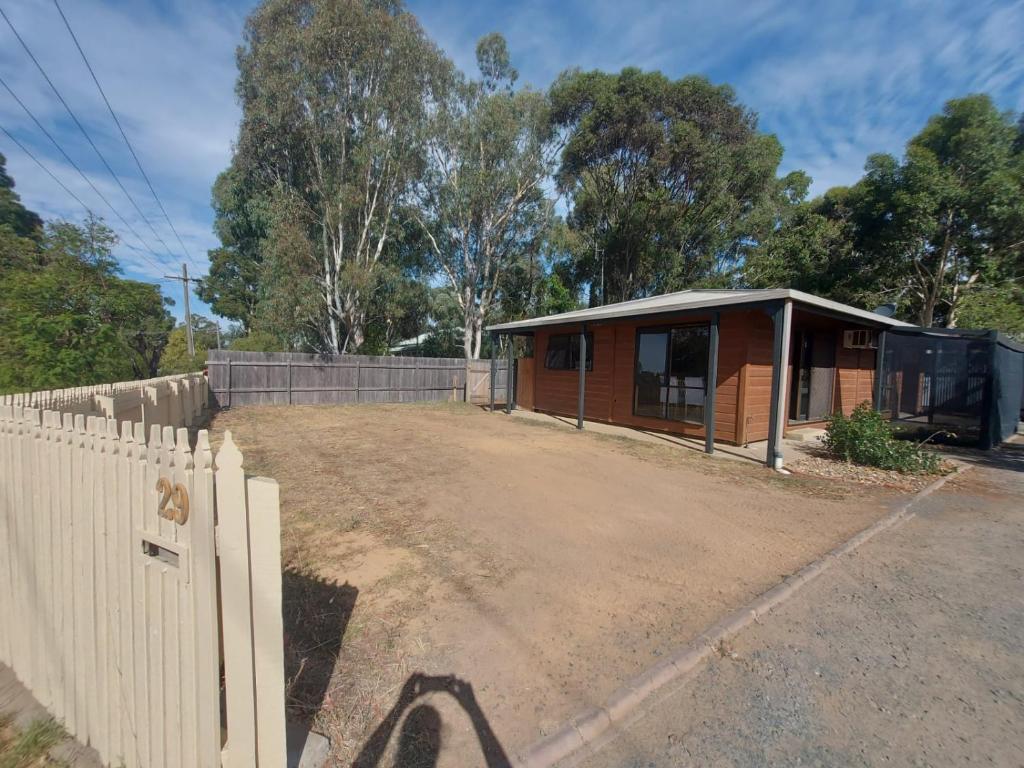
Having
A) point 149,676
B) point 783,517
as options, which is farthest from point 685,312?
point 149,676

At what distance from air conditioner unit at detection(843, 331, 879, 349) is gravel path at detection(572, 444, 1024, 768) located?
699 cm

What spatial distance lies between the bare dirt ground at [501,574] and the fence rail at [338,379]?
834 centimetres

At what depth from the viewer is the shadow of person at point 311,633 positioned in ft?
6.64

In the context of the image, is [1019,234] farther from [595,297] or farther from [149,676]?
[149,676]

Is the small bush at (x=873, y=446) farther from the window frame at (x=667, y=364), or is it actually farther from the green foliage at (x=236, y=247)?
the green foliage at (x=236, y=247)

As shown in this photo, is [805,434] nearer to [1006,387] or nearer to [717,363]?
[717,363]

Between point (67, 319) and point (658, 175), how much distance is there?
19.8m

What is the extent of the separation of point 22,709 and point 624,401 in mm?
9457

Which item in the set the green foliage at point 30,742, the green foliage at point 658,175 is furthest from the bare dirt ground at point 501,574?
the green foliage at point 658,175

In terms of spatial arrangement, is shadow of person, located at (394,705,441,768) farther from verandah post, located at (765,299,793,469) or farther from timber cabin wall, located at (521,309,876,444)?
timber cabin wall, located at (521,309,876,444)

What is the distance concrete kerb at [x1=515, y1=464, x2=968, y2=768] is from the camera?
1.78 metres

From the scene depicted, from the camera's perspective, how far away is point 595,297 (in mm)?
24047

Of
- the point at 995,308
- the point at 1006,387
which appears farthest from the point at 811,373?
the point at 995,308

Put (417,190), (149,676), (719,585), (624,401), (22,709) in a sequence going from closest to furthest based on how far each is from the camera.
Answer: (149,676), (22,709), (719,585), (624,401), (417,190)
